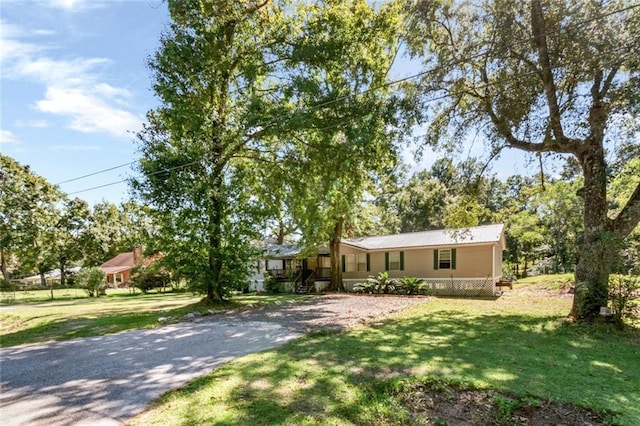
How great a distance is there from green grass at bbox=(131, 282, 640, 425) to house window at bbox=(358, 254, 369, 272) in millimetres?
12316

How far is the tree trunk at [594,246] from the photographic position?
28.0ft

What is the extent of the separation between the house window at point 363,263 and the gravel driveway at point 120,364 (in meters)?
10.3

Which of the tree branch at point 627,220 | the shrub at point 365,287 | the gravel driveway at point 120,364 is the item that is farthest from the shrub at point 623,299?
the shrub at point 365,287

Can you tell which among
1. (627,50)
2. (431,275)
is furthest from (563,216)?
(627,50)

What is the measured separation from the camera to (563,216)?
938 inches

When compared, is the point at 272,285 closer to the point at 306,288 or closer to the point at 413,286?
the point at 306,288

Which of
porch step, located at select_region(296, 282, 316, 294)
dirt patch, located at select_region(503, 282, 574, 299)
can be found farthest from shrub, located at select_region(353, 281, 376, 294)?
dirt patch, located at select_region(503, 282, 574, 299)

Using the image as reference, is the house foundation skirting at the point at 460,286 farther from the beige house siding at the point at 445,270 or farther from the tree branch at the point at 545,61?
the tree branch at the point at 545,61

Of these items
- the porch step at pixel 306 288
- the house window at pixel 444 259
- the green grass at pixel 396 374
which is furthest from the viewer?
the porch step at pixel 306 288

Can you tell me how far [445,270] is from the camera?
1823 cm

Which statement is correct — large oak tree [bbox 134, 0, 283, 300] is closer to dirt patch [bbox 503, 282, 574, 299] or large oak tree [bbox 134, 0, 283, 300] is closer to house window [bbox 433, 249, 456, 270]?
house window [bbox 433, 249, 456, 270]

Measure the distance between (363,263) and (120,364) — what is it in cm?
1659

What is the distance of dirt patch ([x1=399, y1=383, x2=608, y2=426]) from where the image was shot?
144 inches

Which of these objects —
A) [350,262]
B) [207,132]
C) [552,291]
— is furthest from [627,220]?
[350,262]
